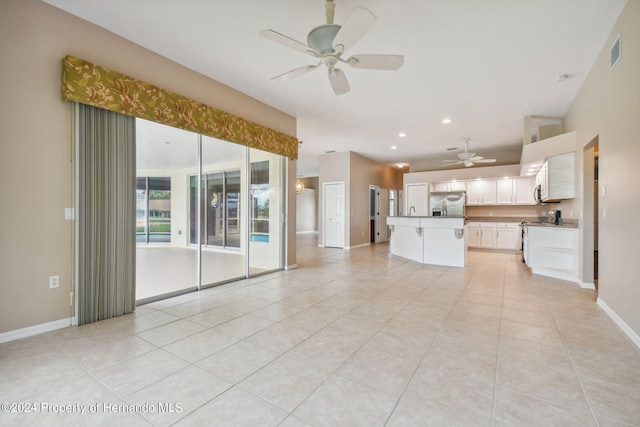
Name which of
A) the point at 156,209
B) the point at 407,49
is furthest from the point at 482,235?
the point at 156,209

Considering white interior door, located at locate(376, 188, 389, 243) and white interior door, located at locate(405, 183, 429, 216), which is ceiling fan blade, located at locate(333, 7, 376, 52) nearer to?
white interior door, located at locate(405, 183, 429, 216)

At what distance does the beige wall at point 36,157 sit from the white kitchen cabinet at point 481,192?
9346 millimetres

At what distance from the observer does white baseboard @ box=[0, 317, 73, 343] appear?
2.52 meters

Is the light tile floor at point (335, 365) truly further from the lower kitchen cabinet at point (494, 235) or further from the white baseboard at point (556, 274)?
the lower kitchen cabinet at point (494, 235)

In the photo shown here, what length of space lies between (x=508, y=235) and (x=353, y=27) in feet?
27.1

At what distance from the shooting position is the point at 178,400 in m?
1.75

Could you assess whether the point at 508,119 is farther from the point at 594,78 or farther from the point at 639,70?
the point at 639,70

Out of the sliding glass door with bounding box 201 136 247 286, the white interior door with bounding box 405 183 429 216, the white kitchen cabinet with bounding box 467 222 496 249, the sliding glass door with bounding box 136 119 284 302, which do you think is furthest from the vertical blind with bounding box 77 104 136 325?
the white kitchen cabinet with bounding box 467 222 496 249

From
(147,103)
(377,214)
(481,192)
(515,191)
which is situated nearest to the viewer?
(147,103)

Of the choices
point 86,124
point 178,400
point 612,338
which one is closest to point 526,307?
point 612,338

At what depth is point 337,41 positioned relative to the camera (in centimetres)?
244

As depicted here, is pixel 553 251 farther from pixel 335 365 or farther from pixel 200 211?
pixel 200 211

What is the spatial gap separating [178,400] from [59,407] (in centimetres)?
67

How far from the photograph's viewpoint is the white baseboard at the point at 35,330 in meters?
2.52
